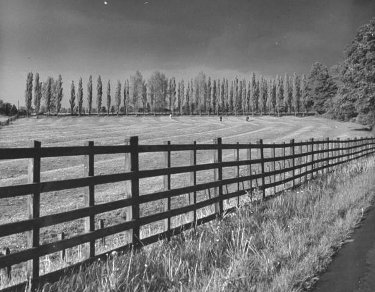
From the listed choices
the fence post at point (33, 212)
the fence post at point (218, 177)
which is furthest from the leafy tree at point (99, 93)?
the fence post at point (33, 212)

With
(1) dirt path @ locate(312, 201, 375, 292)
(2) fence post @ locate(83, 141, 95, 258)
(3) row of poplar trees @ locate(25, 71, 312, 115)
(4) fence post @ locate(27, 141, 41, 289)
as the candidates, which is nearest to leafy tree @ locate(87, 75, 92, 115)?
(3) row of poplar trees @ locate(25, 71, 312, 115)

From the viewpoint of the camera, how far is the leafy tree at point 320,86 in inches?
3039

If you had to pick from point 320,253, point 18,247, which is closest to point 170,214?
point 320,253

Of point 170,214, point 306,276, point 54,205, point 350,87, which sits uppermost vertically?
point 350,87

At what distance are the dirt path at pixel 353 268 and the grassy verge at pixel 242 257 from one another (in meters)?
0.14

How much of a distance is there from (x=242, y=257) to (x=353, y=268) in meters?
1.56

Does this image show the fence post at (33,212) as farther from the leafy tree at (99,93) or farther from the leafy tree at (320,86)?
the leafy tree at (99,93)

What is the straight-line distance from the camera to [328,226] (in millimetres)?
7129

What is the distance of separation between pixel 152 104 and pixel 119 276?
131m

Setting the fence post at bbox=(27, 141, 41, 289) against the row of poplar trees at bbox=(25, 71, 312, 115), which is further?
the row of poplar trees at bbox=(25, 71, 312, 115)

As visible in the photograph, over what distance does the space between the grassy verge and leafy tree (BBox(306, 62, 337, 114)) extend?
72924mm

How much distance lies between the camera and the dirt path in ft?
15.5

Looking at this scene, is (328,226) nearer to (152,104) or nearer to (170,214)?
(170,214)

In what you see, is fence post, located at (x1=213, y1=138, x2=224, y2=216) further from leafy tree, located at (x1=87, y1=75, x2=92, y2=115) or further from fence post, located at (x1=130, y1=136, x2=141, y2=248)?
leafy tree, located at (x1=87, y1=75, x2=92, y2=115)
